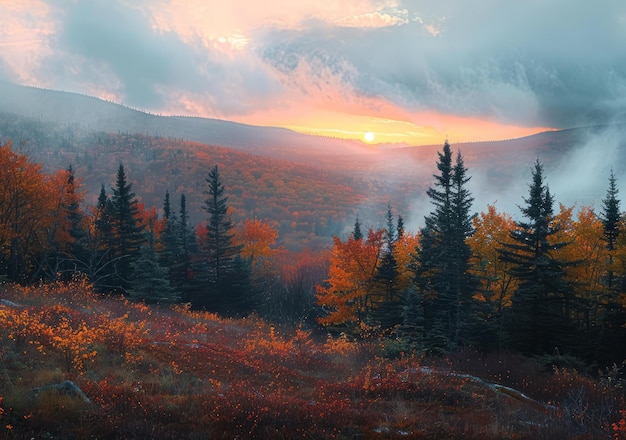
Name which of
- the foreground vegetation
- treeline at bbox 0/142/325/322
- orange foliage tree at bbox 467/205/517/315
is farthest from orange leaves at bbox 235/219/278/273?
the foreground vegetation

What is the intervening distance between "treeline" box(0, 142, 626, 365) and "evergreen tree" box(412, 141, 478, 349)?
90 millimetres

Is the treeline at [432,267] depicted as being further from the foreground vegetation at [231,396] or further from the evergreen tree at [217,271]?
the foreground vegetation at [231,396]

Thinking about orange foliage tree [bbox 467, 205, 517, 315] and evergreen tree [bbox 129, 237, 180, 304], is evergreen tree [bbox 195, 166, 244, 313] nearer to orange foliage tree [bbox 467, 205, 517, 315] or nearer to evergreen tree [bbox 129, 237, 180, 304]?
evergreen tree [bbox 129, 237, 180, 304]

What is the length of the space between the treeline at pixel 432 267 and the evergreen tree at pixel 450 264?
0.09 meters

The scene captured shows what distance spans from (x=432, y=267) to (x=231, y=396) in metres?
26.6

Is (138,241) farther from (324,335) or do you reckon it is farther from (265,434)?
(265,434)

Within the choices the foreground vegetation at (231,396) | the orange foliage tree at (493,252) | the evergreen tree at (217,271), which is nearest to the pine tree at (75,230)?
the evergreen tree at (217,271)

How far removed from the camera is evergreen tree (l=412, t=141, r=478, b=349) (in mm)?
30891

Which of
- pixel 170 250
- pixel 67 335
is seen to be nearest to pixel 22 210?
pixel 170 250

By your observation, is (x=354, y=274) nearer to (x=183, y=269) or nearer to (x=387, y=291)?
(x=387, y=291)

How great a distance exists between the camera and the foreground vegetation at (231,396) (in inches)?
328

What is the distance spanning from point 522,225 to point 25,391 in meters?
28.6

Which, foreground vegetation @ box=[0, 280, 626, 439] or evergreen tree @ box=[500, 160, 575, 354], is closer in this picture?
foreground vegetation @ box=[0, 280, 626, 439]

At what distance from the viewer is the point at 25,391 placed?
8.72 m
